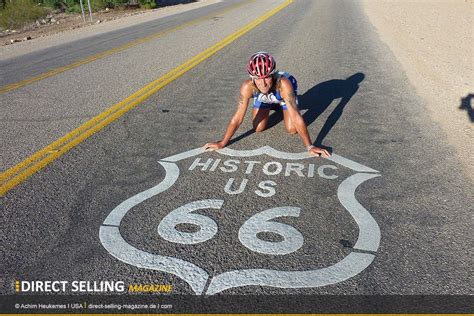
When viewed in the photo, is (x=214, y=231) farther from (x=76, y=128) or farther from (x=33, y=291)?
(x=76, y=128)

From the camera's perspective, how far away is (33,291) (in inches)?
105

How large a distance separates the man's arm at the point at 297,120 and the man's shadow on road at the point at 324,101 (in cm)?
31

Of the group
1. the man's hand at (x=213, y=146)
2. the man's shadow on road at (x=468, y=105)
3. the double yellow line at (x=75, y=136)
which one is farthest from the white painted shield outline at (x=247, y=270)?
the man's shadow on road at (x=468, y=105)

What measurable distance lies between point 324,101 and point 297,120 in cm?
237

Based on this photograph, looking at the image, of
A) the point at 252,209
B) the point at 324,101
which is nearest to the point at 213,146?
the point at 252,209

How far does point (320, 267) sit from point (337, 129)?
10.0ft

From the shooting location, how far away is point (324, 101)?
6.86 m

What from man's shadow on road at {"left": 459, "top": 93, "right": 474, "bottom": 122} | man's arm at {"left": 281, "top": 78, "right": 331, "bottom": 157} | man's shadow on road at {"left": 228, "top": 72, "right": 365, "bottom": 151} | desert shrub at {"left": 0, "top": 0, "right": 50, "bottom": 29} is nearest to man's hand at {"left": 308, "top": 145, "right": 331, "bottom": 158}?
man's arm at {"left": 281, "top": 78, "right": 331, "bottom": 157}

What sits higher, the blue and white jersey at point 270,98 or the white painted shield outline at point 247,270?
the blue and white jersey at point 270,98

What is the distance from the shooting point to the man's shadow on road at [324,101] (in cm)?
559

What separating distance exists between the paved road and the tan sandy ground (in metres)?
0.29

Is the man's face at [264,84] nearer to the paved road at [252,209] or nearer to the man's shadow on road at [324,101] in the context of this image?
the paved road at [252,209]

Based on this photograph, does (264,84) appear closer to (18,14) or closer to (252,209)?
(252,209)

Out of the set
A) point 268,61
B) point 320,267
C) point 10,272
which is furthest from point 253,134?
point 10,272
